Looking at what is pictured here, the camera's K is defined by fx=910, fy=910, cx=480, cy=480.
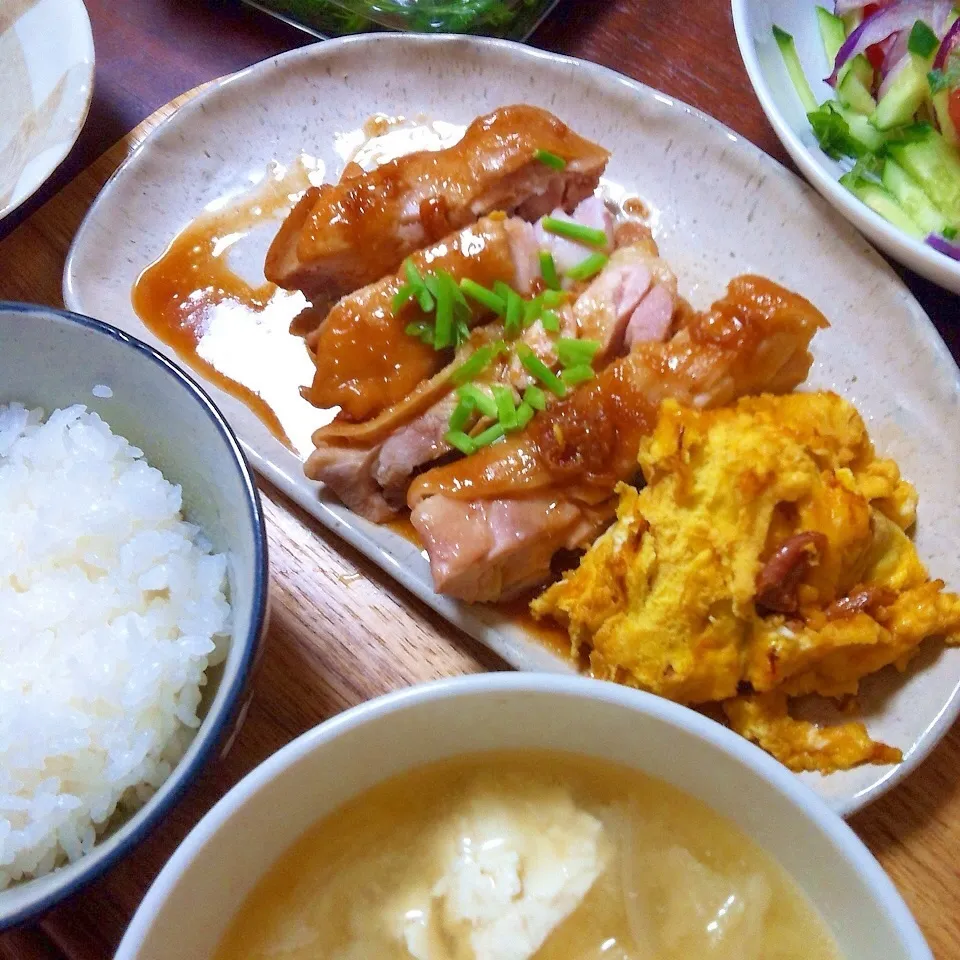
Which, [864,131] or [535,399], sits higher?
[864,131]

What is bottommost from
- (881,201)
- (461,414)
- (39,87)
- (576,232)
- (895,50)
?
(39,87)

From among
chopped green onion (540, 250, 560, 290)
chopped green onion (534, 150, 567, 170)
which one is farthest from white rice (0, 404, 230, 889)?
chopped green onion (534, 150, 567, 170)

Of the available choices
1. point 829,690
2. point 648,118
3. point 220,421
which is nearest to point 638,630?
point 829,690

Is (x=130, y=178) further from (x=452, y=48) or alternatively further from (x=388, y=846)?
(x=388, y=846)

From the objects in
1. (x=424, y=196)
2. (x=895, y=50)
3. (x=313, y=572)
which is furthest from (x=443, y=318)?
(x=895, y=50)

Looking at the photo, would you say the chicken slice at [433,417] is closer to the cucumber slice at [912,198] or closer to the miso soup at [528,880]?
the cucumber slice at [912,198]

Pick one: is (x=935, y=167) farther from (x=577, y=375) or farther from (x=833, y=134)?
(x=577, y=375)

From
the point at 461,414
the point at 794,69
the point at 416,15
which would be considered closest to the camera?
the point at 461,414
